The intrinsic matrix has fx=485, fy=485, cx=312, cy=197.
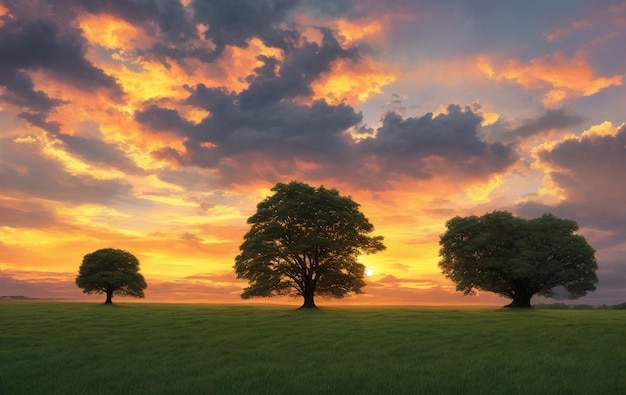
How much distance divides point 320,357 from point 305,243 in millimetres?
39065

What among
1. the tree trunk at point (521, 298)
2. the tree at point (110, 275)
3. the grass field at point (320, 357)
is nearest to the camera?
the grass field at point (320, 357)

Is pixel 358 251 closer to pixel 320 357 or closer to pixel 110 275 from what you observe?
pixel 320 357

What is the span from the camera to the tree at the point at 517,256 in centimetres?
7100

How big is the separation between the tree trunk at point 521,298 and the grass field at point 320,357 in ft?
111

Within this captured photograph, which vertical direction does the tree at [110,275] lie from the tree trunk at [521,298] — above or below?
above

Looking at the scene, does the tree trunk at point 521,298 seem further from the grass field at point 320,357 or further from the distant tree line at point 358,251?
the grass field at point 320,357

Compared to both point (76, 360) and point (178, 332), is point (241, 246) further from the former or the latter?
point (76, 360)

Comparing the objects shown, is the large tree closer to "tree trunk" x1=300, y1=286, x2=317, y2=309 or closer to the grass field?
"tree trunk" x1=300, y1=286, x2=317, y2=309

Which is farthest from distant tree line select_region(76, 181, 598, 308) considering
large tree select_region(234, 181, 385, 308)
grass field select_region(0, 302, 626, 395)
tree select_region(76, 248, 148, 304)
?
tree select_region(76, 248, 148, 304)

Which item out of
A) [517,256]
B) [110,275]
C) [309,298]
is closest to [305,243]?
[309,298]

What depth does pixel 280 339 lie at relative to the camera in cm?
3359

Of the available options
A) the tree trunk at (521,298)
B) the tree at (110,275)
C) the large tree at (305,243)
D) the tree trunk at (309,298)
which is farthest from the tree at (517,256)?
the tree at (110,275)

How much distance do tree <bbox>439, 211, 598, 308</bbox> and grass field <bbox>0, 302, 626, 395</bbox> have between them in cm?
3066

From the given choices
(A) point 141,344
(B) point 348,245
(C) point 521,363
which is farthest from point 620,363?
(B) point 348,245
